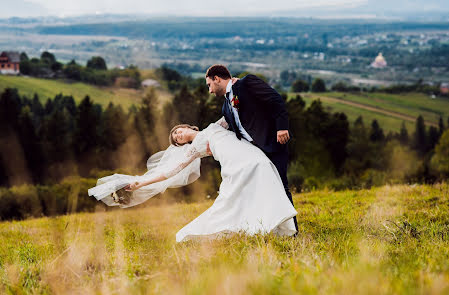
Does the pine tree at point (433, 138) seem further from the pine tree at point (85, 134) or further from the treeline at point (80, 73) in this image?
the treeline at point (80, 73)

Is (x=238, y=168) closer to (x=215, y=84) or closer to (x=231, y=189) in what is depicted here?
(x=231, y=189)

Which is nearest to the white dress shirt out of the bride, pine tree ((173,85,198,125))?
the bride

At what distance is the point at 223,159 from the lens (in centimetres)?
728

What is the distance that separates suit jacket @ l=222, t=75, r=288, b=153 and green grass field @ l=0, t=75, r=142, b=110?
11572cm

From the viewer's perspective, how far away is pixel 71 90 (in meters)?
134

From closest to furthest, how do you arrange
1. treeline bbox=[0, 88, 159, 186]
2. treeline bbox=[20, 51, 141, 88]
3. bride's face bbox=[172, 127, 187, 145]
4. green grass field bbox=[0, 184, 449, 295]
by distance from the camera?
green grass field bbox=[0, 184, 449, 295], bride's face bbox=[172, 127, 187, 145], treeline bbox=[0, 88, 159, 186], treeline bbox=[20, 51, 141, 88]

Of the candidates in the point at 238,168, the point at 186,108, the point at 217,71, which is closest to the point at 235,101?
the point at 217,71

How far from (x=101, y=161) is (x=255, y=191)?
6573 cm

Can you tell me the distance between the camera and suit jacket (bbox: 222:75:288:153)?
23.3 ft

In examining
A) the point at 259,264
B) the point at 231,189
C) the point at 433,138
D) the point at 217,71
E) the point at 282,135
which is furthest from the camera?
the point at 433,138

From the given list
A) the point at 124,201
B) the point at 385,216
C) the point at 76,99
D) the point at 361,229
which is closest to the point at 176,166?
the point at 124,201

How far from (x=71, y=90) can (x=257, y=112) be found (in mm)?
136088

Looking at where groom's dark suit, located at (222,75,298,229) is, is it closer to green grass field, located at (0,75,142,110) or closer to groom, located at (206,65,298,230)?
groom, located at (206,65,298,230)

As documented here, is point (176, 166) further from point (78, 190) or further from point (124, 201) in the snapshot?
point (78, 190)
